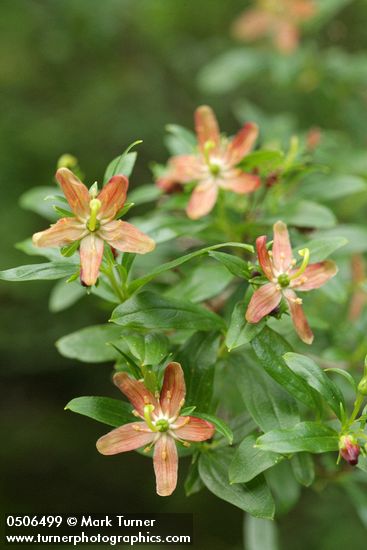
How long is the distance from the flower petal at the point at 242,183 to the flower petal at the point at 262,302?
0.91 feet

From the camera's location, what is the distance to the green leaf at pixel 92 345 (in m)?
1.08

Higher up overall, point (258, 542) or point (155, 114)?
point (155, 114)

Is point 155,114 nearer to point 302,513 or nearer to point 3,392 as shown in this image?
point 3,392

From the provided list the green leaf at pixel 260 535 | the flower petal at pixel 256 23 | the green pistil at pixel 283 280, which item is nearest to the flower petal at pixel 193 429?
the green pistil at pixel 283 280

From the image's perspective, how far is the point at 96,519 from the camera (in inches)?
50.3

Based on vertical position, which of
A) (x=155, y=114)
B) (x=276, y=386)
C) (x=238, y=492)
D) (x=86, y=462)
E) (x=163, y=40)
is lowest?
(x=238, y=492)

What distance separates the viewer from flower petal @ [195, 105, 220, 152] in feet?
3.95

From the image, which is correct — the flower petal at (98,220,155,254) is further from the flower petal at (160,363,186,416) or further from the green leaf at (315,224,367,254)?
the green leaf at (315,224,367,254)

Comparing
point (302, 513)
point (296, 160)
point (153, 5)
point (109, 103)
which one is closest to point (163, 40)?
point (153, 5)

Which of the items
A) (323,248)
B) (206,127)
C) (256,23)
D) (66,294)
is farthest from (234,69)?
(323,248)

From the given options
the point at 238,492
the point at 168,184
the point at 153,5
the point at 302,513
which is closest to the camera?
the point at 238,492

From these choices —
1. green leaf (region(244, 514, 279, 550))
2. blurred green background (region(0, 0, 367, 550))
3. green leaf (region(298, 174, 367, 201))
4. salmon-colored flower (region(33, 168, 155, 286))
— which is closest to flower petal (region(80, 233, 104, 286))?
salmon-colored flower (region(33, 168, 155, 286))

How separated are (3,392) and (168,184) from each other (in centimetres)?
137

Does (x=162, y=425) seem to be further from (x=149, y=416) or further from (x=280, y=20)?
(x=280, y=20)
